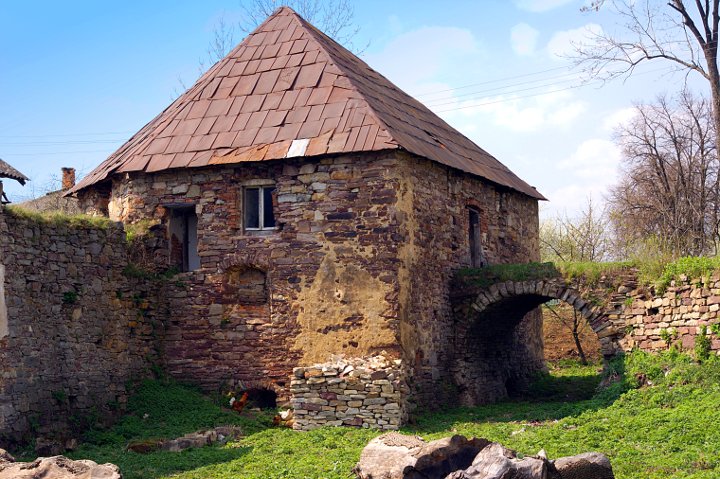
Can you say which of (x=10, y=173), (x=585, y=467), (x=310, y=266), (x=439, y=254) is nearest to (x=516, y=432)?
(x=585, y=467)

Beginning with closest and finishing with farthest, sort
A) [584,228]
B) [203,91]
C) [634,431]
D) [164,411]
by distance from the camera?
[634,431]
[164,411]
[203,91]
[584,228]

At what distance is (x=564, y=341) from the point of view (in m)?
24.1

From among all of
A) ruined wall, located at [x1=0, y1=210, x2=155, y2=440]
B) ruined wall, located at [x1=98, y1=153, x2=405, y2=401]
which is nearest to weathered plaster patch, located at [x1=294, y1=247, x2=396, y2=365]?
ruined wall, located at [x1=98, y1=153, x2=405, y2=401]

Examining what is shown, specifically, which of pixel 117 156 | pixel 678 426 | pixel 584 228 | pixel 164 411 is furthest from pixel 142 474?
pixel 584 228

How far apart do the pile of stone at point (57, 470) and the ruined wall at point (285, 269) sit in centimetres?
603

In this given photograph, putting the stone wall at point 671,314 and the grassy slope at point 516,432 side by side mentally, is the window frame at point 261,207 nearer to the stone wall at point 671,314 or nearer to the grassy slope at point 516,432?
the grassy slope at point 516,432

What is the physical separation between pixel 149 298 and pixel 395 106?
6.03 metres

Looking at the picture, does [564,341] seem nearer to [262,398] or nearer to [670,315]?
[670,315]

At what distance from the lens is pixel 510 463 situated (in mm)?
8938

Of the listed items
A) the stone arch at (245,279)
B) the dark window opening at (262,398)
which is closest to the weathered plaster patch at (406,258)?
the stone arch at (245,279)

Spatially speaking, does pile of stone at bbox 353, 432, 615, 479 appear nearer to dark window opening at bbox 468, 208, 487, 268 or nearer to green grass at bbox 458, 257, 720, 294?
green grass at bbox 458, 257, 720, 294

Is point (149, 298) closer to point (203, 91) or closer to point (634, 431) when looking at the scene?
point (203, 91)

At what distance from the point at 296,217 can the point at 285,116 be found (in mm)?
2015

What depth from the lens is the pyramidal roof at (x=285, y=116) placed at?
1570 cm
